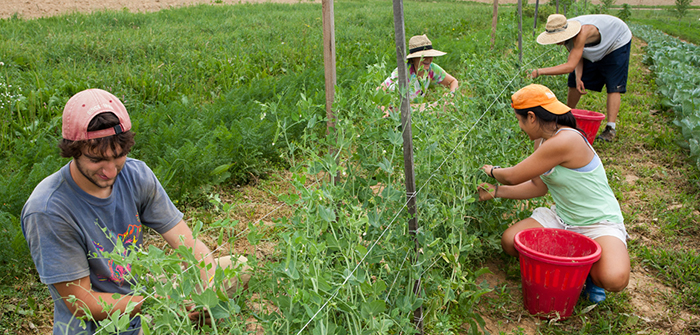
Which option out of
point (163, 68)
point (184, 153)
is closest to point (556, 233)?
point (184, 153)

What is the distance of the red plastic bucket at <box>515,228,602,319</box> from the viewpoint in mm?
2291

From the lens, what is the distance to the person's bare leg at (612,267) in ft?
7.82

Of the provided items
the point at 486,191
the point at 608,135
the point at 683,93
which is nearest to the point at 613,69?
the point at 608,135

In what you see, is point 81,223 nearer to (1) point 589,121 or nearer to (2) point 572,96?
(1) point 589,121

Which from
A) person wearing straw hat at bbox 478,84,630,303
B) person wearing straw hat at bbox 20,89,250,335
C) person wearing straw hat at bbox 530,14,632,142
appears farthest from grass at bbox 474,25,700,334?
person wearing straw hat at bbox 20,89,250,335

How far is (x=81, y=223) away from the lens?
5.45 feet

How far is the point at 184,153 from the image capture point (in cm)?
338

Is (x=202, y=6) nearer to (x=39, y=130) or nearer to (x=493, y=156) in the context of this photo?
(x=39, y=130)

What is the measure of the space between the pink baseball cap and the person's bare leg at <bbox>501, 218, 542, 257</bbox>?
7.20 feet

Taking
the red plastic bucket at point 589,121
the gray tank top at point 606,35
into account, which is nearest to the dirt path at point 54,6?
the gray tank top at point 606,35

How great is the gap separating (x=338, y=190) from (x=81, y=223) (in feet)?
3.09

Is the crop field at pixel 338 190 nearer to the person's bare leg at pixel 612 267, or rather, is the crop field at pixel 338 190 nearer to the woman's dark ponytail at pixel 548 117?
the person's bare leg at pixel 612 267

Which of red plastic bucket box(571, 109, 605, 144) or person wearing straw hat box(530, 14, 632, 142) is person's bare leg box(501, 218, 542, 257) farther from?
person wearing straw hat box(530, 14, 632, 142)

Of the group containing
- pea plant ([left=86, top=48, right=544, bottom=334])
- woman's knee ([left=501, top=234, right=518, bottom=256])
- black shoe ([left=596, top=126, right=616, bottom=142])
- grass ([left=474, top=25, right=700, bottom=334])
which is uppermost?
pea plant ([left=86, top=48, right=544, bottom=334])
